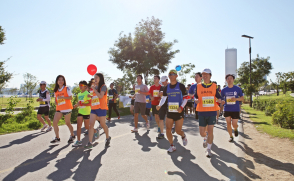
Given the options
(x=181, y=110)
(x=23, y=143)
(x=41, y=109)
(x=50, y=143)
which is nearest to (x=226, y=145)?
(x=181, y=110)

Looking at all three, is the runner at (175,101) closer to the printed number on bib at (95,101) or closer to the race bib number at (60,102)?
the printed number on bib at (95,101)

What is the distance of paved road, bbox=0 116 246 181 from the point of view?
4049 mm

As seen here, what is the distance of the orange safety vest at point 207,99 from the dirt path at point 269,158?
1433mm

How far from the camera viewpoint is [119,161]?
4.89 metres

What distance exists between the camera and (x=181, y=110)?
17.3ft

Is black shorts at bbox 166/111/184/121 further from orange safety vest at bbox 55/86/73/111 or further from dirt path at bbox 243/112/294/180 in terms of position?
orange safety vest at bbox 55/86/73/111

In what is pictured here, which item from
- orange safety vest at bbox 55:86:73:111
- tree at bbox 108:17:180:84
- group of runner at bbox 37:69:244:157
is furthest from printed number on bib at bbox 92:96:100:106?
tree at bbox 108:17:180:84

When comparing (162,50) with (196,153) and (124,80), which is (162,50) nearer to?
(124,80)

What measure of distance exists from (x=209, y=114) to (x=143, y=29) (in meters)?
25.5

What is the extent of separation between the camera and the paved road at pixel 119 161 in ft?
13.3

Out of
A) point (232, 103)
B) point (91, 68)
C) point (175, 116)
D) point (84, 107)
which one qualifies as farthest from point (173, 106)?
point (91, 68)

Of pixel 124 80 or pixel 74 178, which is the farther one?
pixel 124 80

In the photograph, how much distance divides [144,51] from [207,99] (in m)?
23.5

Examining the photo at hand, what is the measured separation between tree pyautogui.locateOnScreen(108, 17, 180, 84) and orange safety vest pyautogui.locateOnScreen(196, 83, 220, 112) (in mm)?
22089
